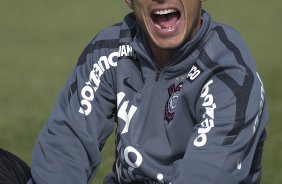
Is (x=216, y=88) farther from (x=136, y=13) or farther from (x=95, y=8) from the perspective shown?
(x=95, y=8)

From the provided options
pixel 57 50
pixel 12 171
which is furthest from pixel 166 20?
pixel 57 50

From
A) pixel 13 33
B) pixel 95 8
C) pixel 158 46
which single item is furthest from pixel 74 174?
pixel 95 8

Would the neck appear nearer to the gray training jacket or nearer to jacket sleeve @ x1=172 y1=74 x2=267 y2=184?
the gray training jacket

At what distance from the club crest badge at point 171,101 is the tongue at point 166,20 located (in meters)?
0.22

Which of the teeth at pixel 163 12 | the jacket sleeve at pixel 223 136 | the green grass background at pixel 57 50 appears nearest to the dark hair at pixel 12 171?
the jacket sleeve at pixel 223 136

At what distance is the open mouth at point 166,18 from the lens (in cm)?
388

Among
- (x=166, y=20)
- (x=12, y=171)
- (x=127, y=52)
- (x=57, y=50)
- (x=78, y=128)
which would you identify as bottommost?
(x=57, y=50)

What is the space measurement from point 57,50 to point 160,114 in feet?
16.9

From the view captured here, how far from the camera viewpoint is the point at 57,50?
356 inches

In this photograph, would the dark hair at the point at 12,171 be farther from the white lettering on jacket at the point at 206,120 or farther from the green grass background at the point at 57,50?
the green grass background at the point at 57,50

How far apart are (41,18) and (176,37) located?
6419 millimetres

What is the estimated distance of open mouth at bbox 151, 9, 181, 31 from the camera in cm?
388

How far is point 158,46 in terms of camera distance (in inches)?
153

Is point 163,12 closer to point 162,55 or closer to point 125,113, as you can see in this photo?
point 162,55
